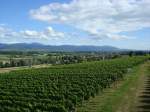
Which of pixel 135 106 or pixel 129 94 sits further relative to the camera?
pixel 129 94

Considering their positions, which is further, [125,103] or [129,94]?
[129,94]

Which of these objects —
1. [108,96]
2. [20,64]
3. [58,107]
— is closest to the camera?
[58,107]

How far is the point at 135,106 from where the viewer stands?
106 feet

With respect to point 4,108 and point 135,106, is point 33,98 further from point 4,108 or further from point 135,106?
point 135,106

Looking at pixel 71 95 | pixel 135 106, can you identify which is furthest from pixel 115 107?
pixel 71 95

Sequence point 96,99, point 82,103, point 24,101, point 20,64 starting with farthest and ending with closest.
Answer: point 20,64 → point 96,99 → point 82,103 → point 24,101

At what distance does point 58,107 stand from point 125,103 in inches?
380

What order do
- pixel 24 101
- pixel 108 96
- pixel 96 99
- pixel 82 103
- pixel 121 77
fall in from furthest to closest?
pixel 121 77 < pixel 108 96 < pixel 96 99 < pixel 82 103 < pixel 24 101

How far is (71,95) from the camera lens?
3362 cm

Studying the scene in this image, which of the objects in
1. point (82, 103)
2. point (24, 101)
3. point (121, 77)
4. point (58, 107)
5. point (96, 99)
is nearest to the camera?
point (58, 107)

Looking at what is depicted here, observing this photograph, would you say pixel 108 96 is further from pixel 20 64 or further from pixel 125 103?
pixel 20 64

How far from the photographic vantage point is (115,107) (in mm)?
31953

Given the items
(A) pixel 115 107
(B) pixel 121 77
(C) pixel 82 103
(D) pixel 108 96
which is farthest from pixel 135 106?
(B) pixel 121 77

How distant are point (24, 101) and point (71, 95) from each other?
4.62 metres
